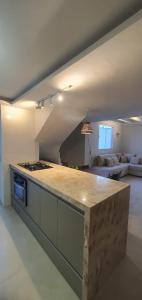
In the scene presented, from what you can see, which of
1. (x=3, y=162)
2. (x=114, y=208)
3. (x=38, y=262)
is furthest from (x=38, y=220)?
(x=3, y=162)

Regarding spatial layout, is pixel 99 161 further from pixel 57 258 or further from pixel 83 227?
pixel 83 227

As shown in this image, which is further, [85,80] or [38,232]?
[38,232]

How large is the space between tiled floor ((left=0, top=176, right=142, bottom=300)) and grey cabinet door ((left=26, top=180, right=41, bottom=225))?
35 cm

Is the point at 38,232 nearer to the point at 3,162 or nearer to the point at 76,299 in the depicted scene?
the point at 76,299

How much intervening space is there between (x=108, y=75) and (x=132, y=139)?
23.9 feet

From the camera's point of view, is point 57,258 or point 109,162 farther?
point 109,162

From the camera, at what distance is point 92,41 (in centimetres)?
135

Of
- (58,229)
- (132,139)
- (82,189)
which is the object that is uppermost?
(132,139)

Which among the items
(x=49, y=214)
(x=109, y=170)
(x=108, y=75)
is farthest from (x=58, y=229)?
(x=109, y=170)

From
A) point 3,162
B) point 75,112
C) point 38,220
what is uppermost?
point 75,112

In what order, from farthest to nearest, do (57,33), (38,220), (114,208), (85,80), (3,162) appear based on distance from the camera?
(3,162) < (38,220) < (85,80) < (114,208) < (57,33)

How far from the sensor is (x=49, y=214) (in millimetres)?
1982

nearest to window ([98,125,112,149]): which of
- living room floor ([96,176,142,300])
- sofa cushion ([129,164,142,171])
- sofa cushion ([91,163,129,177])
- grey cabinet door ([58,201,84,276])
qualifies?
sofa cushion ([91,163,129,177])

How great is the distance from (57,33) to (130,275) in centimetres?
256
